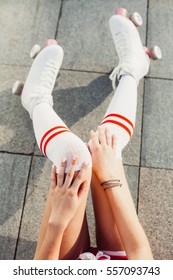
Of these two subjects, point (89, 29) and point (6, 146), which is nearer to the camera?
point (6, 146)

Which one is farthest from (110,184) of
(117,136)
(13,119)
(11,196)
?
(13,119)

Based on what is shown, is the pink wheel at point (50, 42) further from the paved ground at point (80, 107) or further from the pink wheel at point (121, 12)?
the pink wheel at point (121, 12)

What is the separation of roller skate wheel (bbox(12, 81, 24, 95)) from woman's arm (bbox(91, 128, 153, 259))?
854 mm

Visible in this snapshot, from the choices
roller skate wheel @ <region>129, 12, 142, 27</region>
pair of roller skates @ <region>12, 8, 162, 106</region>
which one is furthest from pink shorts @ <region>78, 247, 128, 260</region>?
roller skate wheel @ <region>129, 12, 142, 27</region>

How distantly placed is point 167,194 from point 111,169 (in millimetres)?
676

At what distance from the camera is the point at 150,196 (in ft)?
8.20

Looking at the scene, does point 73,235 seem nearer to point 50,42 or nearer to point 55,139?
point 55,139

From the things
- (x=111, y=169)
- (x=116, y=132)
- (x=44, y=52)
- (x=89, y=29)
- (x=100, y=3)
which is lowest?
(x=111, y=169)

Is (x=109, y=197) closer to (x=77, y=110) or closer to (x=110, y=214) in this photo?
(x=110, y=214)

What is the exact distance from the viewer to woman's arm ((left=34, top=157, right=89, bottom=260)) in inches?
67.6

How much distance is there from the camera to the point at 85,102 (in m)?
2.76
